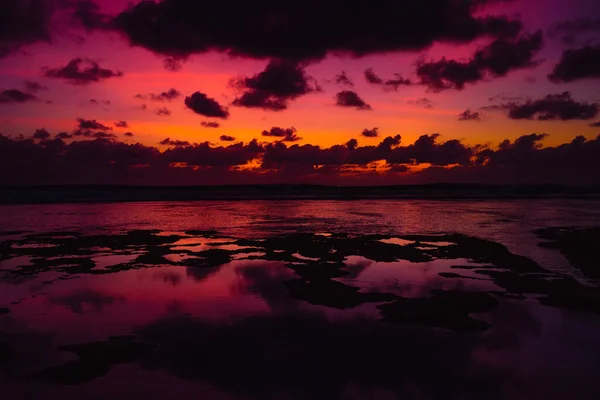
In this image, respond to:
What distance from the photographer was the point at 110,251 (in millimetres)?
29391

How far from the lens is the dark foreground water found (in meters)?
10.4

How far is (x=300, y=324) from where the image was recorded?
14.6m

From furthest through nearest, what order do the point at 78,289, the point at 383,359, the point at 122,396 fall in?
the point at 78,289
the point at 383,359
the point at 122,396

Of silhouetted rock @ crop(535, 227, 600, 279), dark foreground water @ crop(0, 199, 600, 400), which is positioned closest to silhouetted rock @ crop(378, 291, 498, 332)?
dark foreground water @ crop(0, 199, 600, 400)

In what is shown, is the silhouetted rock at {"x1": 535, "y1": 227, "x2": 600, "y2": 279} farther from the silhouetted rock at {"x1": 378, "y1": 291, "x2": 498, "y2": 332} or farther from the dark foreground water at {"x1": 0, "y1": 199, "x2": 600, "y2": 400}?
the silhouetted rock at {"x1": 378, "y1": 291, "x2": 498, "y2": 332}

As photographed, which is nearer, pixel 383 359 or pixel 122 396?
pixel 122 396

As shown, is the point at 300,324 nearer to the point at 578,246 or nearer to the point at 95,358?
the point at 95,358

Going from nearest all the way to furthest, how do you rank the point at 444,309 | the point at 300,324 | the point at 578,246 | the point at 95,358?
the point at 95,358 → the point at 300,324 → the point at 444,309 → the point at 578,246

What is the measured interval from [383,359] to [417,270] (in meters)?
11.9

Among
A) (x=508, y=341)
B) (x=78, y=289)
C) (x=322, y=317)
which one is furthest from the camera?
(x=78, y=289)

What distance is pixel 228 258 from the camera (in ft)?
87.5

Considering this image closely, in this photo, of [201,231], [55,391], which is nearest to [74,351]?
[55,391]

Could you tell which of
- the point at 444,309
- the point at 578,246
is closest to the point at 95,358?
the point at 444,309

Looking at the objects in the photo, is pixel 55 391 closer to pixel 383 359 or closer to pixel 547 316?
pixel 383 359
